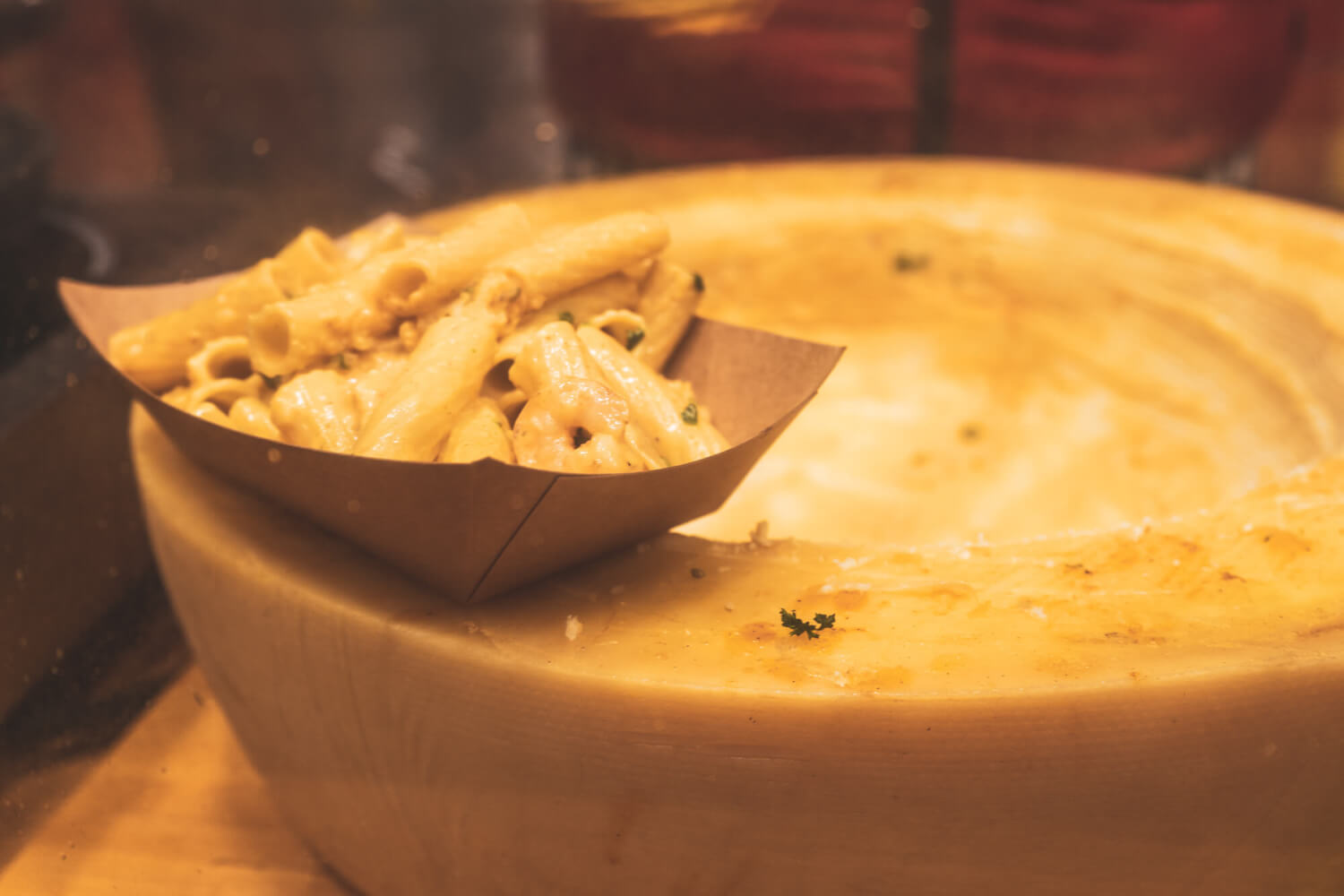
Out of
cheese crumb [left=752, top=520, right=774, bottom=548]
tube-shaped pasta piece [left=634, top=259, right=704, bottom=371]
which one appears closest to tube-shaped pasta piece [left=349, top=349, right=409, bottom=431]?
tube-shaped pasta piece [left=634, top=259, right=704, bottom=371]

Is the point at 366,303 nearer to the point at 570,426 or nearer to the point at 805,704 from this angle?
the point at 570,426

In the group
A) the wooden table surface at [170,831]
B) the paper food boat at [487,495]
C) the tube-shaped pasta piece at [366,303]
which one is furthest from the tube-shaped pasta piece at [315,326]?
the wooden table surface at [170,831]

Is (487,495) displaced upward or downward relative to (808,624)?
upward

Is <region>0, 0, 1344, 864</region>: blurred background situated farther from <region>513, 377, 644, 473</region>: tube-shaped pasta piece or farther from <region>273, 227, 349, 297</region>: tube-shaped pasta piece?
<region>513, 377, 644, 473</region>: tube-shaped pasta piece

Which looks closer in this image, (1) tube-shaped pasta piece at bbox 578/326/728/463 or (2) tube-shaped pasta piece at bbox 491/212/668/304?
(1) tube-shaped pasta piece at bbox 578/326/728/463

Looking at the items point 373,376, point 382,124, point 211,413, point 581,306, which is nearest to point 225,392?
point 211,413
